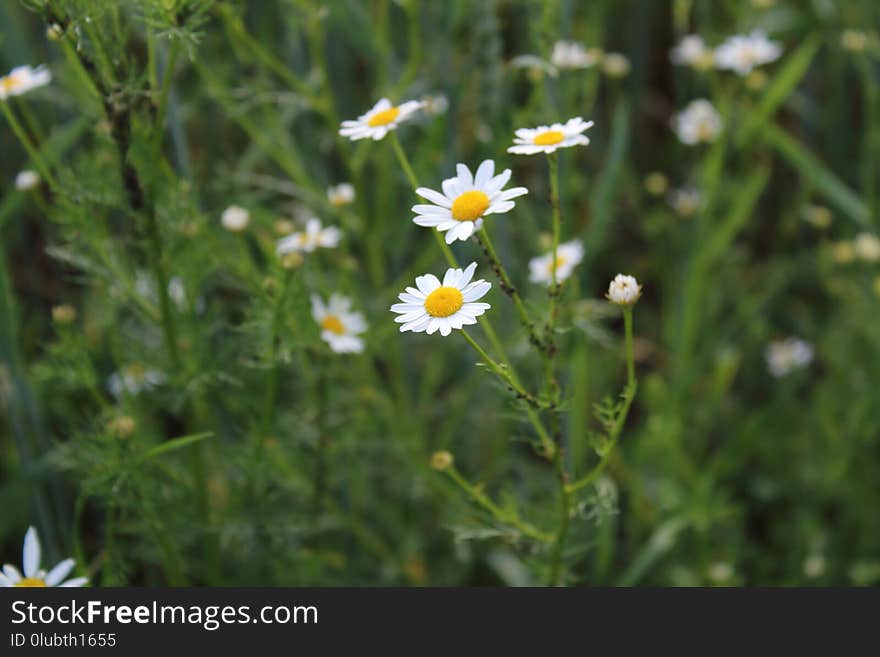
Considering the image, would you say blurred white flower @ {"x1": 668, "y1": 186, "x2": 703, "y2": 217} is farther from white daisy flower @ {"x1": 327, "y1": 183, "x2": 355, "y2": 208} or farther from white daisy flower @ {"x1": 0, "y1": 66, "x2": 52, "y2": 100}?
white daisy flower @ {"x1": 0, "y1": 66, "x2": 52, "y2": 100}

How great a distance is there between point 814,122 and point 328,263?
47.1 inches

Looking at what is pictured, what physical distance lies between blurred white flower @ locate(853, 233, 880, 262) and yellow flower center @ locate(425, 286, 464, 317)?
118 centimetres

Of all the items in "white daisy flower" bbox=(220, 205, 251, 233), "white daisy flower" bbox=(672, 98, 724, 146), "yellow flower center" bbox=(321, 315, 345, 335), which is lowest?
"yellow flower center" bbox=(321, 315, 345, 335)

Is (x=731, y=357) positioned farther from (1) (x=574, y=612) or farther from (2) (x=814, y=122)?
(1) (x=574, y=612)

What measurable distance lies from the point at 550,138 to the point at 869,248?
1072 mm

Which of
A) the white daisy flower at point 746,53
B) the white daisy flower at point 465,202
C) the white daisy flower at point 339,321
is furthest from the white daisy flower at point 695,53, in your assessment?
the white daisy flower at point 465,202

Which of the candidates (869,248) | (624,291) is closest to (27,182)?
(624,291)

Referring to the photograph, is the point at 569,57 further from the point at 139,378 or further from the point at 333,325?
the point at 139,378

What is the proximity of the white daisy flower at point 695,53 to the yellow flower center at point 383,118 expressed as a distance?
40.4 inches

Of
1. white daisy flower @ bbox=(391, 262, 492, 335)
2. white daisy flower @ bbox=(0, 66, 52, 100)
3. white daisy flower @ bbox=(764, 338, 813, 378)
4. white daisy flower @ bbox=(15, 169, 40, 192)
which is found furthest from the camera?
white daisy flower @ bbox=(764, 338, 813, 378)

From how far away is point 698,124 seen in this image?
203 cm

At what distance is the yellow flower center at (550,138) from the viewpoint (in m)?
1.00

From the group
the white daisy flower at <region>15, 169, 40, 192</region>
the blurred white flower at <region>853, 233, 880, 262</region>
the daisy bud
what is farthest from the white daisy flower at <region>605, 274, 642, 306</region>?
the blurred white flower at <region>853, 233, 880, 262</region>

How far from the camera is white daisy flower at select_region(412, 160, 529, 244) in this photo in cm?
94
